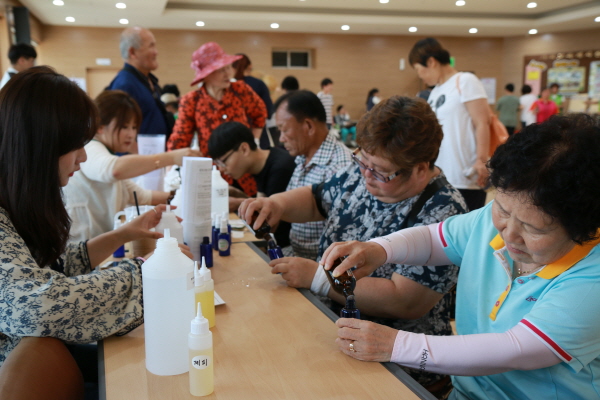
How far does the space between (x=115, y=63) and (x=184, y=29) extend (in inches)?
73.9

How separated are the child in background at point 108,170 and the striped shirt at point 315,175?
61 cm

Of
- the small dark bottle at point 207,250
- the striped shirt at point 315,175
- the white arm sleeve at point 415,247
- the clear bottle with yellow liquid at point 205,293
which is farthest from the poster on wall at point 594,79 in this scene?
the clear bottle with yellow liquid at point 205,293

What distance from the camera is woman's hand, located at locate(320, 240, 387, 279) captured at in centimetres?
137

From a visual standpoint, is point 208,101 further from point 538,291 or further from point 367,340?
point 538,291

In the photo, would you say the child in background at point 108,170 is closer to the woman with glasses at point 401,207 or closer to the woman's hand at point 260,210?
the woman's hand at point 260,210

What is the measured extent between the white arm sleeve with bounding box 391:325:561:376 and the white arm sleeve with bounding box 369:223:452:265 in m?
0.41

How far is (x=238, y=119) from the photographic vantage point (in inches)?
154

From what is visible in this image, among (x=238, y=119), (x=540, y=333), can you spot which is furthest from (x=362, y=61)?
(x=540, y=333)

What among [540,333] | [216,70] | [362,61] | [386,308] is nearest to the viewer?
[540,333]

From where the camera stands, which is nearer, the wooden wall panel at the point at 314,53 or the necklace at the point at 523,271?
the necklace at the point at 523,271

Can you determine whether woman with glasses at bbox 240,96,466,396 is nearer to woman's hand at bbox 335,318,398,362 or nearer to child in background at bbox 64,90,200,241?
woman's hand at bbox 335,318,398,362

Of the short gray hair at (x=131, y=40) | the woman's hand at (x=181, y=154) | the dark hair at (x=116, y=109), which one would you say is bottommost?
the woman's hand at (x=181, y=154)

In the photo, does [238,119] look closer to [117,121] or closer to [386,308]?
[117,121]

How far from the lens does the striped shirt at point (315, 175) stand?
8.20ft
